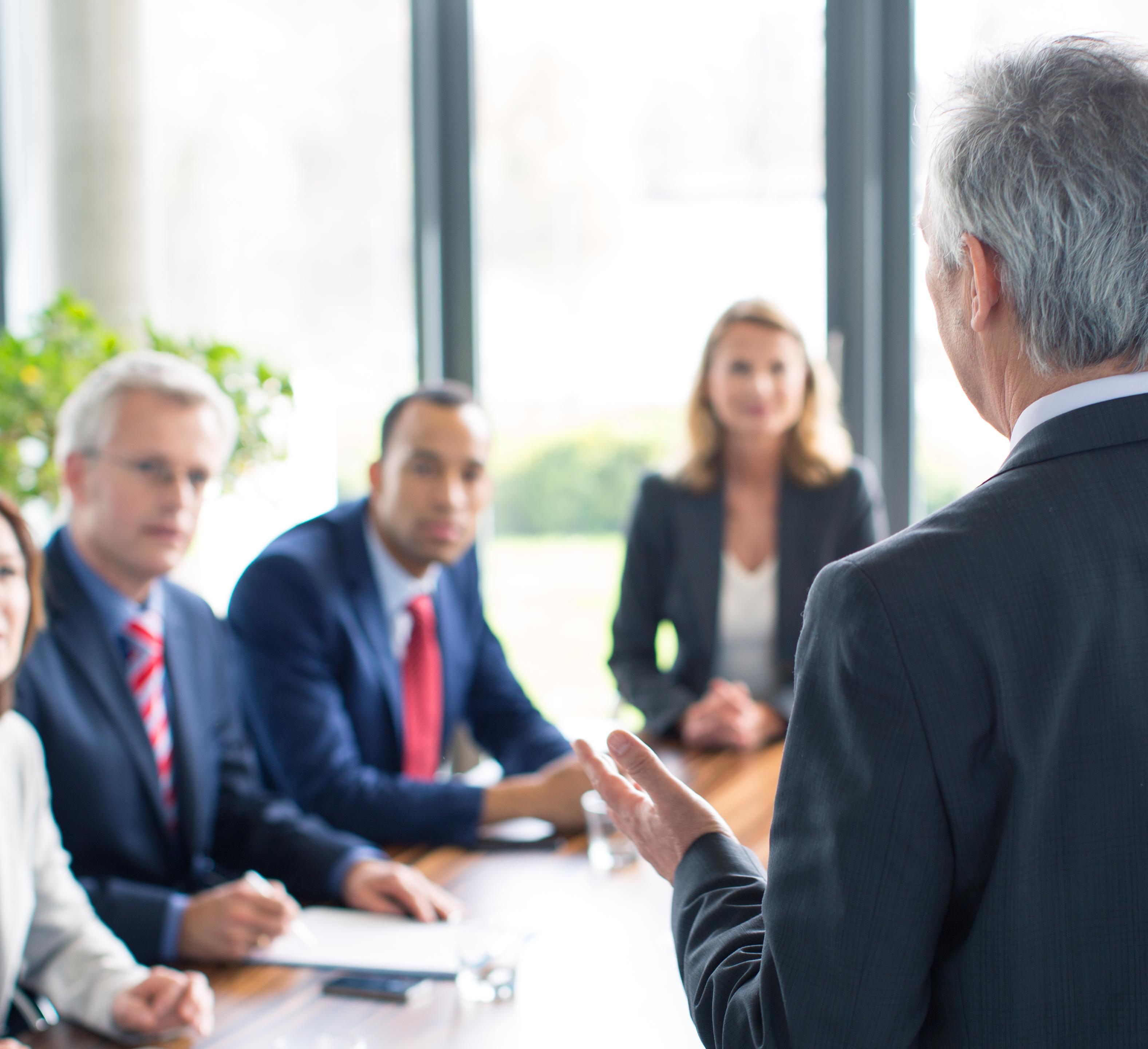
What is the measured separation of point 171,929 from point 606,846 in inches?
26.1

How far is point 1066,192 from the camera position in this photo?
80 centimetres

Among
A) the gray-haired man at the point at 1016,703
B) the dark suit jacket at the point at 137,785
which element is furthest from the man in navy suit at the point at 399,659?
the gray-haired man at the point at 1016,703

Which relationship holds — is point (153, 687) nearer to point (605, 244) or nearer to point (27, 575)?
point (27, 575)

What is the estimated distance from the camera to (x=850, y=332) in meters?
3.87

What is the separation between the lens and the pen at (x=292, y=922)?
1592 millimetres

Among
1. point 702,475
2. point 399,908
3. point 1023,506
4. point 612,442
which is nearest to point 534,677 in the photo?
point 612,442

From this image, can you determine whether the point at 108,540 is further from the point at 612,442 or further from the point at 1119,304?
the point at 612,442

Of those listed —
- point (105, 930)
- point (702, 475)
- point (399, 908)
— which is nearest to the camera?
point (105, 930)

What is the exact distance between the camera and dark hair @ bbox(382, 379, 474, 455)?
267 centimetres

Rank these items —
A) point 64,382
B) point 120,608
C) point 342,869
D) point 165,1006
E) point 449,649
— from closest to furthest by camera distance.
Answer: point 165,1006 → point 342,869 → point 120,608 → point 449,649 → point 64,382

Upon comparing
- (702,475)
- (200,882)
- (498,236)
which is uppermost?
(498,236)

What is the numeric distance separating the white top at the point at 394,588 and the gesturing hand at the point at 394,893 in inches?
33.9

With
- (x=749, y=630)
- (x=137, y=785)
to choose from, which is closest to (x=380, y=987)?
(x=137, y=785)

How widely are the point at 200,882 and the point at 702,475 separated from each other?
→ 1.71m
